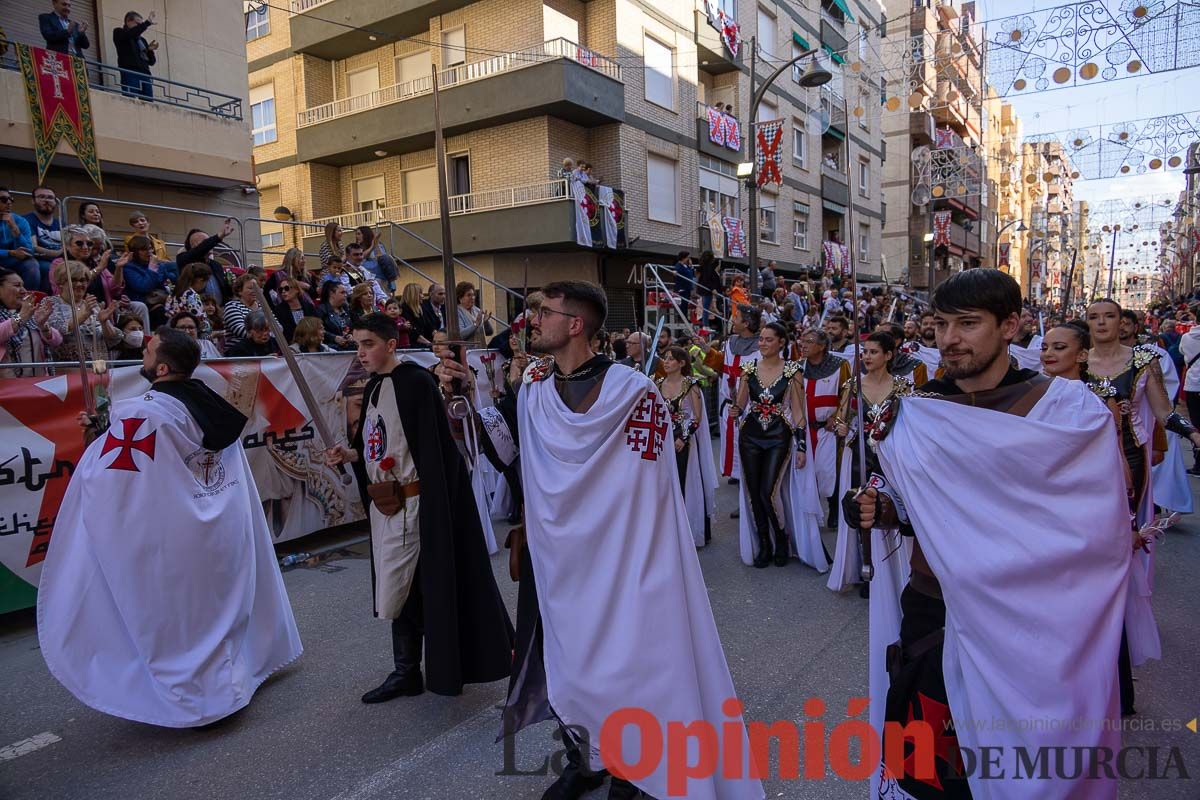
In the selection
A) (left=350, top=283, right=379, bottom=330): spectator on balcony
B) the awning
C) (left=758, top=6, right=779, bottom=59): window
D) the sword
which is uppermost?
the awning

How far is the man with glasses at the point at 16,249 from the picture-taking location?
24.0 ft

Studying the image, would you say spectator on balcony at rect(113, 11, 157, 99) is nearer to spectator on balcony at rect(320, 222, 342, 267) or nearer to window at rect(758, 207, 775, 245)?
spectator on balcony at rect(320, 222, 342, 267)

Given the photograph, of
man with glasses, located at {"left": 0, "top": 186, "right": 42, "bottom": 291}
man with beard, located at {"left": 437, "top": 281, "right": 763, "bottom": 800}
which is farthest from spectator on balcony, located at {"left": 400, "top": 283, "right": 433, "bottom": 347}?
man with beard, located at {"left": 437, "top": 281, "right": 763, "bottom": 800}

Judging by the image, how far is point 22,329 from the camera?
20.1 feet

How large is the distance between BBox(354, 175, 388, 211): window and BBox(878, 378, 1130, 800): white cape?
21.2 m

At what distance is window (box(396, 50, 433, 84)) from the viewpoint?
20.3m

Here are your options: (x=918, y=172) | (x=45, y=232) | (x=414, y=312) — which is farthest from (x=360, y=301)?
(x=918, y=172)

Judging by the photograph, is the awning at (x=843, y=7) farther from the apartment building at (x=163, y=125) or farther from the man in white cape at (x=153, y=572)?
the man in white cape at (x=153, y=572)

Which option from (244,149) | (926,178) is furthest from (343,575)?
(926,178)

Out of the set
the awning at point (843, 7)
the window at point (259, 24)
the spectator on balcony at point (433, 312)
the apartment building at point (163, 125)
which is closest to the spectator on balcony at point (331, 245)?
→ the spectator on balcony at point (433, 312)

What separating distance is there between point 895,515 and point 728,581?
3648 millimetres

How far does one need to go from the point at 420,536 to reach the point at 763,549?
11.5ft

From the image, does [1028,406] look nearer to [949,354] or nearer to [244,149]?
[949,354]

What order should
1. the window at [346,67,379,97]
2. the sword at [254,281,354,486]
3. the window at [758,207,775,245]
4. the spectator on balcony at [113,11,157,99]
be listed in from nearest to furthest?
1. the sword at [254,281,354,486]
2. the spectator on balcony at [113,11,157,99]
3. the window at [346,67,379,97]
4. the window at [758,207,775,245]
